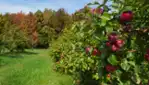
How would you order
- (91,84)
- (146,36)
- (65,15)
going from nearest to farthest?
(146,36) → (91,84) → (65,15)

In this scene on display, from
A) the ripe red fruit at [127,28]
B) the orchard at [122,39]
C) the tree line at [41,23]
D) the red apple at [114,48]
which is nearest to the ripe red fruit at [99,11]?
the orchard at [122,39]

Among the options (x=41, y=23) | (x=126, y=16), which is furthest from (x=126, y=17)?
(x=41, y=23)

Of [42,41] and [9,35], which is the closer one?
[9,35]

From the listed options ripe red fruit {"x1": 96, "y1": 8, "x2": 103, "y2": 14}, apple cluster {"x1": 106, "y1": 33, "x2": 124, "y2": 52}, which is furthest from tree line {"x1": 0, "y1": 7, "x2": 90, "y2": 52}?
apple cluster {"x1": 106, "y1": 33, "x2": 124, "y2": 52}

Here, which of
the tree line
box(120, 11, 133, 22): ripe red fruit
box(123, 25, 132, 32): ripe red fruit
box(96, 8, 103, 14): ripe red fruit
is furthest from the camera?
the tree line

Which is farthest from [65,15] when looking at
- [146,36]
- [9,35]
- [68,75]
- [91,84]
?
[146,36]

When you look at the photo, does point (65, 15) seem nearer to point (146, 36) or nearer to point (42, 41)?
point (42, 41)

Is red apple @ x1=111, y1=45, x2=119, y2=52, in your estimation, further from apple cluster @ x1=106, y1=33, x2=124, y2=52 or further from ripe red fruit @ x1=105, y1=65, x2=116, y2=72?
ripe red fruit @ x1=105, y1=65, x2=116, y2=72

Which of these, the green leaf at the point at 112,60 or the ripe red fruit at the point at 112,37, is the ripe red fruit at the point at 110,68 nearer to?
the green leaf at the point at 112,60

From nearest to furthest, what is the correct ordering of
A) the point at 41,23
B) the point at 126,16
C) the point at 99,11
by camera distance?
the point at 126,16
the point at 99,11
the point at 41,23

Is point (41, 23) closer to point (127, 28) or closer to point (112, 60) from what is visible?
point (127, 28)

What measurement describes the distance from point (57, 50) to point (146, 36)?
1540 centimetres

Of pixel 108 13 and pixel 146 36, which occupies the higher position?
pixel 108 13

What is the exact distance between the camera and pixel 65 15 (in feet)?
193
